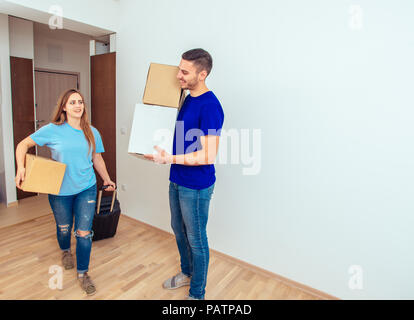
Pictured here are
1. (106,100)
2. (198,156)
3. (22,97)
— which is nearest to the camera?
(198,156)

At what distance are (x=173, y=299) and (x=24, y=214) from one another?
2345mm

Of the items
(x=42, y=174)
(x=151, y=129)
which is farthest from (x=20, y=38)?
(x=151, y=129)

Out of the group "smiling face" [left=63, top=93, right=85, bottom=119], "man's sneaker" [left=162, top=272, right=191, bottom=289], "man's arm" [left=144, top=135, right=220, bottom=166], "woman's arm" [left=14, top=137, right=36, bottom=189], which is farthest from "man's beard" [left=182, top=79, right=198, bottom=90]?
"man's sneaker" [left=162, top=272, right=191, bottom=289]

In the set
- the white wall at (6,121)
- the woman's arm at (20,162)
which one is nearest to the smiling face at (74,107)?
the woman's arm at (20,162)

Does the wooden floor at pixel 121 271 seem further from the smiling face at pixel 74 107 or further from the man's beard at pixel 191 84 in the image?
the man's beard at pixel 191 84

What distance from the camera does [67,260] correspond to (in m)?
2.18

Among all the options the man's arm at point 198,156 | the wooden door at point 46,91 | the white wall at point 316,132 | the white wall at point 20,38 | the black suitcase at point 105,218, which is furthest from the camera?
the wooden door at point 46,91

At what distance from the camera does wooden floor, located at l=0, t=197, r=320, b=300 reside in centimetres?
189

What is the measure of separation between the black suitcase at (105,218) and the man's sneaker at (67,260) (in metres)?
0.34

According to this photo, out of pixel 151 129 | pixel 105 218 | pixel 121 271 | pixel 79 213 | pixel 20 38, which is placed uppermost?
pixel 20 38

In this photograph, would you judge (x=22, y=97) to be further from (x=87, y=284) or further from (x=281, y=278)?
(x=281, y=278)

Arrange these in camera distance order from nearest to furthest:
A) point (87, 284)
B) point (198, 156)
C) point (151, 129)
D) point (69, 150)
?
point (198, 156) → point (151, 129) → point (69, 150) → point (87, 284)

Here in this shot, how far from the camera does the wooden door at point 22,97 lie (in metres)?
3.42

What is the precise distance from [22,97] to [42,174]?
253cm
